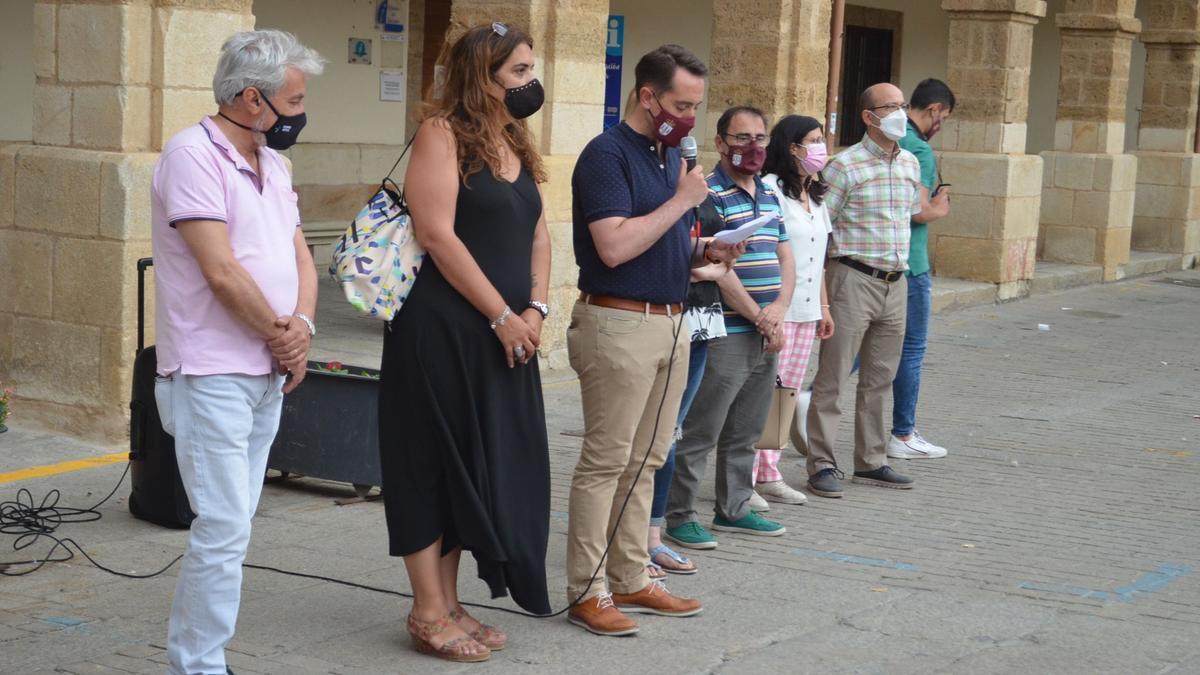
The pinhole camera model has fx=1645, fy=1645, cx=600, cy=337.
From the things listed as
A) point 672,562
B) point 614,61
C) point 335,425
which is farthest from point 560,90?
point 614,61

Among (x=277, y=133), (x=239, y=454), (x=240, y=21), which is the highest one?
(x=240, y=21)

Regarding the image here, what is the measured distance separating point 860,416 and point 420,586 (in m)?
3.42

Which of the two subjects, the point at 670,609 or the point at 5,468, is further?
the point at 5,468

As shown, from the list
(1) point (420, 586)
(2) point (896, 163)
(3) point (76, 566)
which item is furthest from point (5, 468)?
(2) point (896, 163)

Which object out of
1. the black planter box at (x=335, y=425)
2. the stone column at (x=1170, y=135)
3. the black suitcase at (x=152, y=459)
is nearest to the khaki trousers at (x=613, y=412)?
the black planter box at (x=335, y=425)

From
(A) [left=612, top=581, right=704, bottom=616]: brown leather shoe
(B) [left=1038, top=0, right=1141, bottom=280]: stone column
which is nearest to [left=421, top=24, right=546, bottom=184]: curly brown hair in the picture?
(A) [left=612, top=581, right=704, bottom=616]: brown leather shoe

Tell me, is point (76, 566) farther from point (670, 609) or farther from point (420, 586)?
point (670, 609)

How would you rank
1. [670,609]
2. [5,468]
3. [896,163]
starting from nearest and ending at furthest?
[670,609] → [5,468] → [896,163]

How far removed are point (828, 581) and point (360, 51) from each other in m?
9.93

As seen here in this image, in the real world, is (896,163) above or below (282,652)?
above

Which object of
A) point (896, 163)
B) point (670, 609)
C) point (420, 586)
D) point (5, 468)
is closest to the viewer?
point (420, 586)

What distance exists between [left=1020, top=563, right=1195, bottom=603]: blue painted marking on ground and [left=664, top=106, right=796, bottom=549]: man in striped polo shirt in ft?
4.09

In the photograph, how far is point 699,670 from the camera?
489cm

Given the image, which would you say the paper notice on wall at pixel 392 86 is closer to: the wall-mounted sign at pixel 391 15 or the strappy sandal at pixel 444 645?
the wall-mounted sign at pixel 391 15
